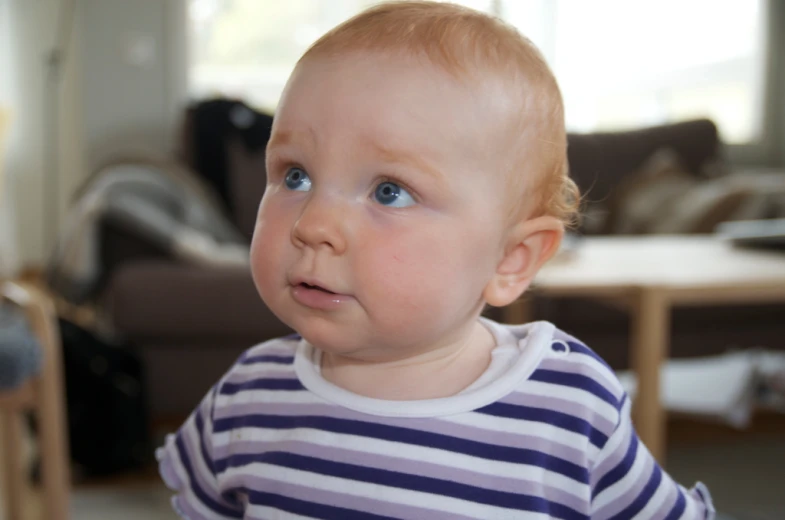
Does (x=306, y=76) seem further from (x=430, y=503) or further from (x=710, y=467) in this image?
(x=710, y=467)

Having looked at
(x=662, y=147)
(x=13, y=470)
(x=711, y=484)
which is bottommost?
(x=711, y=484)

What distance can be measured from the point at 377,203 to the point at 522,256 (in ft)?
0.43

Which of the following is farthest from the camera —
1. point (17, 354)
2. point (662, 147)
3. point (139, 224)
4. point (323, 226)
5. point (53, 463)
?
point (662, 147)

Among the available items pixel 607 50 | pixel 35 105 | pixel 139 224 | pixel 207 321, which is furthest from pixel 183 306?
pixel 607 50

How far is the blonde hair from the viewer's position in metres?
0.52

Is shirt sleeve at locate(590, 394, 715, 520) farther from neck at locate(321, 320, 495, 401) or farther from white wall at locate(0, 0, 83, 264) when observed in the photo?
white wall at locate(0, 0, 83, 264)

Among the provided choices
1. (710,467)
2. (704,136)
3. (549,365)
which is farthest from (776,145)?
(549,365)

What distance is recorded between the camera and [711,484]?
1.93 m

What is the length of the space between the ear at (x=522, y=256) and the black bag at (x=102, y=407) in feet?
5.16

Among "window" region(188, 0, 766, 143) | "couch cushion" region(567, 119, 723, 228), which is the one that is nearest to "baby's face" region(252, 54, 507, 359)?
"couch cushion" region(567, 119, 723, 228)

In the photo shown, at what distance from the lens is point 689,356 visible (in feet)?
8.18

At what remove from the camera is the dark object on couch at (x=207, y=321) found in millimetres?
2154

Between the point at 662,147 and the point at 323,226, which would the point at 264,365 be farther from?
the point at 662,147

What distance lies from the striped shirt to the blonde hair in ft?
0.42
